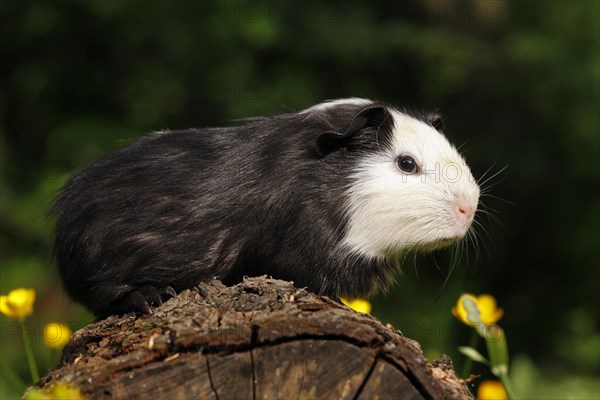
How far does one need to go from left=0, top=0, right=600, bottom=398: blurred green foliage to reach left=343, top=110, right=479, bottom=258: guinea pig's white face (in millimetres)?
3444

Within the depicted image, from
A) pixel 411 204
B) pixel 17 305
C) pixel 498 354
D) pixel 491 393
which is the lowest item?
pixel 17 305

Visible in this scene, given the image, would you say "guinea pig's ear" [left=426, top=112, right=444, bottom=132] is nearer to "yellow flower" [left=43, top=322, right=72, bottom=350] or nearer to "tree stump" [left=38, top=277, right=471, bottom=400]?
"tree stump" [left=38, top=277, right=471, bottom=400]

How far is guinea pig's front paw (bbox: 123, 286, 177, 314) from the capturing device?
4023mm

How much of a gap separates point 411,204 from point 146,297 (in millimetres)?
1361

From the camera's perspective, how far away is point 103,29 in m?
8.52

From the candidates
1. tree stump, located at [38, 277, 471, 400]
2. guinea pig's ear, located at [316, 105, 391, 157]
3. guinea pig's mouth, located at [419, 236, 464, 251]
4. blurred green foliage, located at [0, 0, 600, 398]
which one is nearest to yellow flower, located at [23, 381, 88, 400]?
tree stump, located at [38, 277, 471, 400]

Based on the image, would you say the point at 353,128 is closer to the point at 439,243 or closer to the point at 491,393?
the point at 439,243

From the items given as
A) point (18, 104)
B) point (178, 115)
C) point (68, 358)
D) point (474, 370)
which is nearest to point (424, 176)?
point (68, 358)

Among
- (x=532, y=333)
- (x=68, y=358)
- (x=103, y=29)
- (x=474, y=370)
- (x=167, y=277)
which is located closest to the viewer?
(x=68, y=358)

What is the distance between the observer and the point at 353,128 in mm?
4320

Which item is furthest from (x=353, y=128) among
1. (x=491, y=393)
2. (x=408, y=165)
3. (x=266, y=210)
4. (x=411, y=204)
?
(x=491, y=393)

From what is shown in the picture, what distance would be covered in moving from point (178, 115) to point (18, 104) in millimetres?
1734

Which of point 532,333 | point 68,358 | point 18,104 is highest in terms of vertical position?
point 68,358

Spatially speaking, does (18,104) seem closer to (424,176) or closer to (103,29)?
(103,29)
